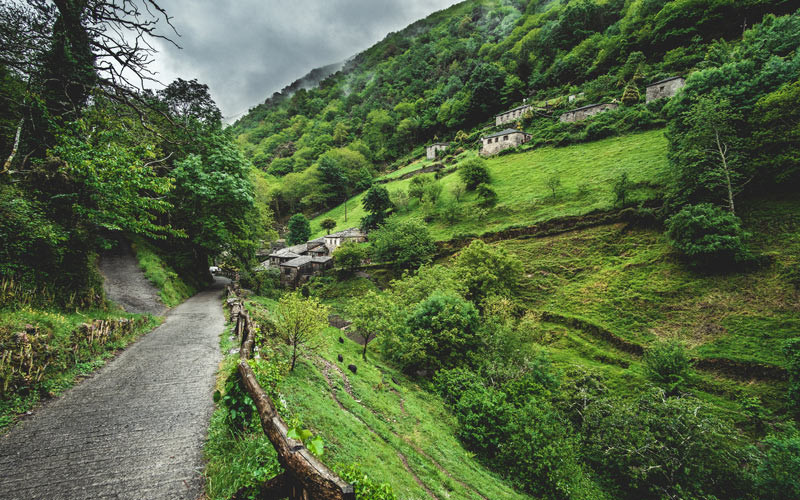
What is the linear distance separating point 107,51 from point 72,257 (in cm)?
730

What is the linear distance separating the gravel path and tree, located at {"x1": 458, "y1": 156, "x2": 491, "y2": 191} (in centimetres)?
4396

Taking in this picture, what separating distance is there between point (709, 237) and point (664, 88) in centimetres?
3813

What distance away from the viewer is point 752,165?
21.1m

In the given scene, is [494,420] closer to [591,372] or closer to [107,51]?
[591,372]

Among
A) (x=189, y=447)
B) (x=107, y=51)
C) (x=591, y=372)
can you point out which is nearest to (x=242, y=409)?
(x=189, y=447)

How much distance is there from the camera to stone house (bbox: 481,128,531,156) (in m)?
53.3

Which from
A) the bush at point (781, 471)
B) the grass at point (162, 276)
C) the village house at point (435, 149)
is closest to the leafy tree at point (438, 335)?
the bush at point (781, 471)

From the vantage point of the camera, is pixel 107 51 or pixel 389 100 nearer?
pixel 107 51

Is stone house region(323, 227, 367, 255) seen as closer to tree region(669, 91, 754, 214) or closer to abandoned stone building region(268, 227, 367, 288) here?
abandoned stone building region(268, 227, 367, 288)

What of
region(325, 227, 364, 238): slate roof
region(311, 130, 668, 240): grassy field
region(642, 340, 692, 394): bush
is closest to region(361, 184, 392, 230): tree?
region(325, 227, 364, 238): slate roof

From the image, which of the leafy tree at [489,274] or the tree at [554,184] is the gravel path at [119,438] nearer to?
the leafy tree at [489,274]

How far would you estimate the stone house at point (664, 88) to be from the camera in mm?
41844

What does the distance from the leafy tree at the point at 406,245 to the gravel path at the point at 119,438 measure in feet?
103

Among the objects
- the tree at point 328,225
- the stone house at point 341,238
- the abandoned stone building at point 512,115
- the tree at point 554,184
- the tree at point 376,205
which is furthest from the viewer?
the abandoned stone building at point 512,115
